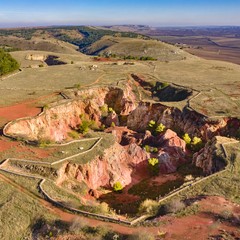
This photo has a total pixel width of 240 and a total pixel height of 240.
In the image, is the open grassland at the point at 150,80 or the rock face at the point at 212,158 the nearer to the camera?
the rock face at the point at 212,158

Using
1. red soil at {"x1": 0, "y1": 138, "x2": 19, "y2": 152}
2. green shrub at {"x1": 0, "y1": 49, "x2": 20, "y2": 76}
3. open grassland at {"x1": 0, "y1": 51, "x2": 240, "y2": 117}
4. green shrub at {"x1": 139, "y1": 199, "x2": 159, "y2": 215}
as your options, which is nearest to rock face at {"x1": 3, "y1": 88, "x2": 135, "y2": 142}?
red soil at {"x1": 0, "y1": 138, "x2": 19, "y2": 152}

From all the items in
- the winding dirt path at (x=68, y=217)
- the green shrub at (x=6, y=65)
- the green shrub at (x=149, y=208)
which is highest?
the green shrub at (x=6, y=65)

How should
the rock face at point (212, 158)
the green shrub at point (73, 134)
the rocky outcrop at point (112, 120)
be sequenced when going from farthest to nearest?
the rocky outcrop at point (112, 120) → the green shrub at point (73, 134) → the rock face at point (212, 158)

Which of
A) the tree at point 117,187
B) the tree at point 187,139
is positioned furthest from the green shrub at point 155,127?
the tree at point 117,187

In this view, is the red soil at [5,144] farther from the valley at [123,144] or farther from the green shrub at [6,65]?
the green shrub at [6,65]

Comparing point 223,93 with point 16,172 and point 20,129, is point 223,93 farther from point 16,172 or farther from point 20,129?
point 16,172

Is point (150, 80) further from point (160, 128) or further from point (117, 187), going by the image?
point (117, 187)
